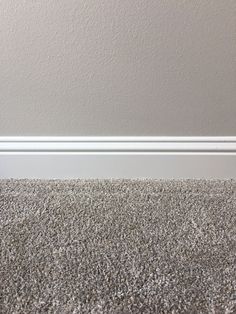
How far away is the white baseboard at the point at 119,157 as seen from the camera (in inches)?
37.7

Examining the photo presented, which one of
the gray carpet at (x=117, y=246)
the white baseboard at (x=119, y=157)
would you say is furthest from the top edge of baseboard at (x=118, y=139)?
the gray carpet at (x=117, y=246)

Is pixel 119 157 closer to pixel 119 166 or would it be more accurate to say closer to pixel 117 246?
pixel 119 166

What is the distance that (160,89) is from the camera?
89 cm

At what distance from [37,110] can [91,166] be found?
0.71ft

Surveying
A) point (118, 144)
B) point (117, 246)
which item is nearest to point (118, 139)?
point (118, 144)

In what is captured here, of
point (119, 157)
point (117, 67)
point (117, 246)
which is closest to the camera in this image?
point (117, 246)

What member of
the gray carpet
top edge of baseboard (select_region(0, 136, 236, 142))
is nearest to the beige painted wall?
top edge of baseboard (select_region(0, 136, 236, 142))

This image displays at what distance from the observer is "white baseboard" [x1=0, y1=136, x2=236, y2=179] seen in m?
0.96

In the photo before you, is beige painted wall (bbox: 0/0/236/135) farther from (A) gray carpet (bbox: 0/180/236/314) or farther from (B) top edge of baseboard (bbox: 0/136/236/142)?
(A) gray carpet (bbox: 0/180/236/314)

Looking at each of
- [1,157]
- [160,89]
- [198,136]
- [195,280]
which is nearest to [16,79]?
[1,157]

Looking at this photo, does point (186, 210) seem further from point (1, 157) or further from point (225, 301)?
point (1, 157)

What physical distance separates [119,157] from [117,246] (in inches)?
11.6

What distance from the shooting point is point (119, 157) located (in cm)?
98

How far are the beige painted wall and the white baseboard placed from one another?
0.03 m
